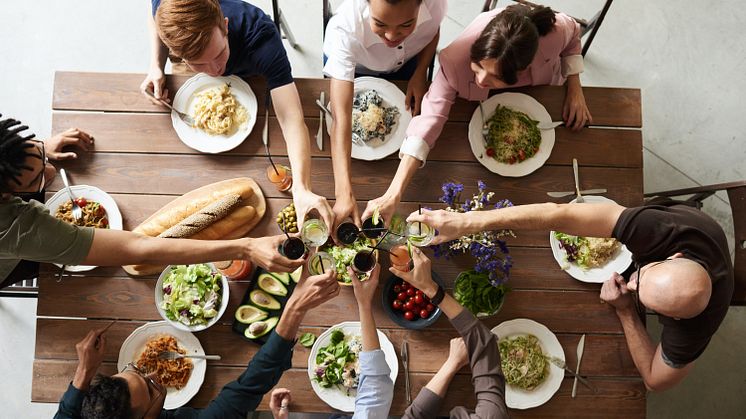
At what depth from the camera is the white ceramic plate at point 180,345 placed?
2176 mm

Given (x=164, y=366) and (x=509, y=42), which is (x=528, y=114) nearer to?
(x=509, y=42)

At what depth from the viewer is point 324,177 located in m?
2.33

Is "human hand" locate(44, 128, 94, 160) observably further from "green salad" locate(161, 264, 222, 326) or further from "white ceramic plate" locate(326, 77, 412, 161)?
"white ceramic plate" locate(326, 77, 412, 161)

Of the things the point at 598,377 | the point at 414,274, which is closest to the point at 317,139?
the point at 414,274

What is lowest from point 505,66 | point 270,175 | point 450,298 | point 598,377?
point 598,377

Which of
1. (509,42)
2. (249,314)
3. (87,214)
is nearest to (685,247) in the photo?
(509,42)

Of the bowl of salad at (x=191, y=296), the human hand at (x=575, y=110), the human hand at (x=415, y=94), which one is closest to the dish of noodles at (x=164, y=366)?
the bowl of salad at (x=191, y=296)

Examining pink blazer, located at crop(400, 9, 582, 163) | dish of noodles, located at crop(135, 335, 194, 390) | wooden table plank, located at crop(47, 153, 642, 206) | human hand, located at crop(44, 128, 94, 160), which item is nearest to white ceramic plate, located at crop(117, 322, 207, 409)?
dish of noodles, located at crop(135, 335, 194, 390)

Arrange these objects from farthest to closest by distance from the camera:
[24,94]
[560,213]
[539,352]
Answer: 1. [24,94]
2. [539,352]
3. [560,213]

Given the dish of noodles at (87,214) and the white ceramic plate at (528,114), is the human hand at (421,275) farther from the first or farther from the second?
the dish of noodles at (87,214)

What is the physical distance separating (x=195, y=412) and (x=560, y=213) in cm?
172

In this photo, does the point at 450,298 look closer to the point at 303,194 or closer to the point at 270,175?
the point at 303,194

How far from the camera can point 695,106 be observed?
3492 mm

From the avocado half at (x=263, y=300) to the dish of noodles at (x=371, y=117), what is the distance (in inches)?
31.2
